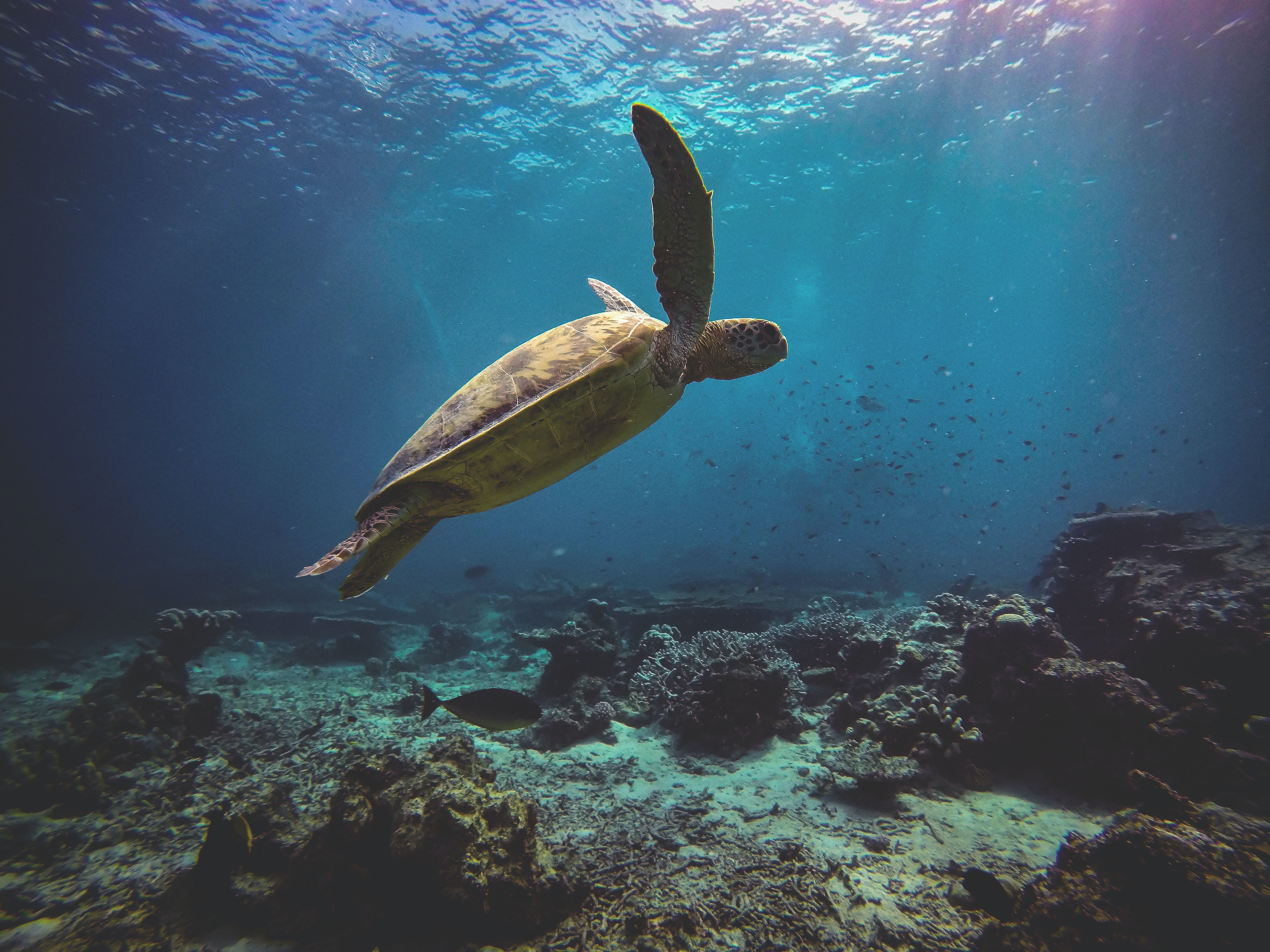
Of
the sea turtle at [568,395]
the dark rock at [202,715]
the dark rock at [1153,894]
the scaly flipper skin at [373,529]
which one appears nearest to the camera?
the dark rock at [1153,894]

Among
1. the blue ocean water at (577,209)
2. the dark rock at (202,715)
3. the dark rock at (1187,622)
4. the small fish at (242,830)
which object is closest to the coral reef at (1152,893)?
the dark rock at (1187,622)

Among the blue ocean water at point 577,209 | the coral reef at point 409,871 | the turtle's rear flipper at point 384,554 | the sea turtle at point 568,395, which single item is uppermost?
the blue ocean water at point 577,209

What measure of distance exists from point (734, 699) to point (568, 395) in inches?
161

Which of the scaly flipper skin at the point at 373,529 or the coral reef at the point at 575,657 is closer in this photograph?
the scaly flipper skin at the point at 373,529

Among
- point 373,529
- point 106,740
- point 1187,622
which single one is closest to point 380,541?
point 373,529

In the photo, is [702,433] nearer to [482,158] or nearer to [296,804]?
[482,158]

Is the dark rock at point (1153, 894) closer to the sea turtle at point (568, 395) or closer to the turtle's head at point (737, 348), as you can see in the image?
the turtle's head at point (737, 348)

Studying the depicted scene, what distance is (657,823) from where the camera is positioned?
11.5 ft

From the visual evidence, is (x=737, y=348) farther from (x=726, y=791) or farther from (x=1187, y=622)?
(x=1187, y=622)

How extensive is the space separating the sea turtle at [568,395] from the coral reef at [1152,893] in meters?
3.78

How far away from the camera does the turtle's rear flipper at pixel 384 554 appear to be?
3.47 meters

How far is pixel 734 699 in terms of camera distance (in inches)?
202

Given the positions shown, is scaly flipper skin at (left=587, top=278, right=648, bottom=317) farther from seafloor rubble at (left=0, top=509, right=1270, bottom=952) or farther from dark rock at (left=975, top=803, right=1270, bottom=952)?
dark rock at (left=975, top=803, right=1270, bottom=952)

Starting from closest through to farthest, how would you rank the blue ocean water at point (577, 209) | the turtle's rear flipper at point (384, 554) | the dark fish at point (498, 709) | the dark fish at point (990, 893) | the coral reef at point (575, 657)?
1. the dark fish at point (990, 893)
2. the turtle's rear flipper at point (384, 554)
3. the dark fish at point (498, 709)
4. the coral reef at point (575, 657)
5. the blue ocean water at point (577, 209)
